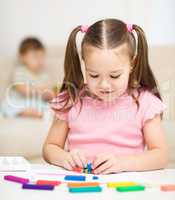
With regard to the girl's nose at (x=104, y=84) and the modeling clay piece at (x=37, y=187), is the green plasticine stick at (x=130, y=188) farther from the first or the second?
the girl's nose at (x=104, y=84)

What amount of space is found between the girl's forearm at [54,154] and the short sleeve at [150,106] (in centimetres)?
18

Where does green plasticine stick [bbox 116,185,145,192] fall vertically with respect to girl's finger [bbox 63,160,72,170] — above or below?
below

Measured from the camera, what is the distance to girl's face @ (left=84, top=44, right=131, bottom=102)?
0.82m

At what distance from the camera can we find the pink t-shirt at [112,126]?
2.99ft

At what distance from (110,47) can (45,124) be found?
2.51ft

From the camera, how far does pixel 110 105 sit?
0.94 meters

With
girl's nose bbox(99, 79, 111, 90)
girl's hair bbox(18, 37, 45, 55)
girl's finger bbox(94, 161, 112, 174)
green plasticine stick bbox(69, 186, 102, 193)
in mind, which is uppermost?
girl's hair bbox(18, 37, 45, 55)

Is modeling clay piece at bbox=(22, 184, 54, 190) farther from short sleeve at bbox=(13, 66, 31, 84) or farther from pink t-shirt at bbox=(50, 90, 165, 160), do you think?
short sleeve at bbox=(13, 66, 31, 84)

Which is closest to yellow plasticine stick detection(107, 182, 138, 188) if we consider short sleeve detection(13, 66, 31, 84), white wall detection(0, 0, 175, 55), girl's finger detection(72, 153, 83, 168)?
girl's finger detection(72, 153, 83, 168)

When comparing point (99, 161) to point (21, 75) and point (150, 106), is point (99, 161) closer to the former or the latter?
point (150, 106)

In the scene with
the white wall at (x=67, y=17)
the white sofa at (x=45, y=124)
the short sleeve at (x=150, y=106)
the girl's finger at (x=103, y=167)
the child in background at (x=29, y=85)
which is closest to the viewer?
the girl's finger at (x=103, y=167)

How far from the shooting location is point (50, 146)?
0.92 m

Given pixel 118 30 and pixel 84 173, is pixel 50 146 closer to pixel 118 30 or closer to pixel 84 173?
pixel 84 173

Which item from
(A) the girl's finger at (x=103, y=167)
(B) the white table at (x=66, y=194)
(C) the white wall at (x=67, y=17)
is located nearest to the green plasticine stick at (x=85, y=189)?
(B) the white table at (x=66, y=194)
